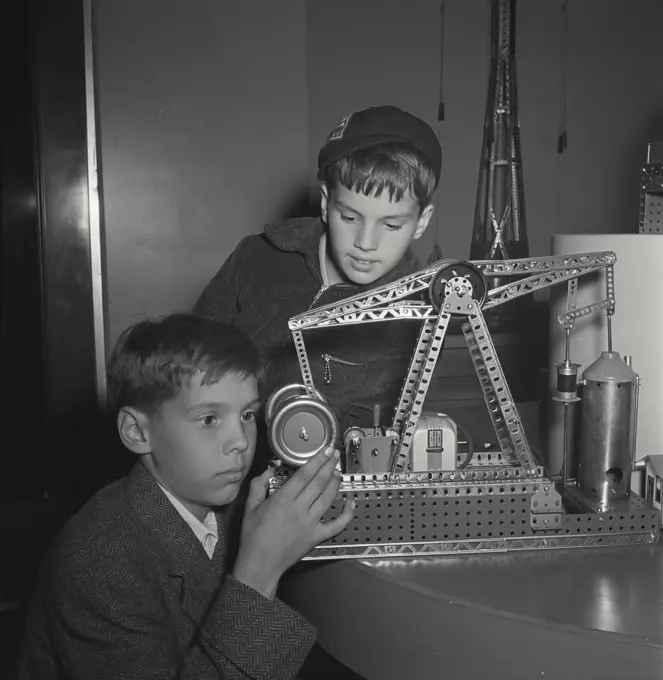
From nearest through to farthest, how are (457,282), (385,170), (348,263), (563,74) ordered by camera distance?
(457,282)
(385,170)
(348,263)
(563,74)

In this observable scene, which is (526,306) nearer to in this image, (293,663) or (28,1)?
(28,1)

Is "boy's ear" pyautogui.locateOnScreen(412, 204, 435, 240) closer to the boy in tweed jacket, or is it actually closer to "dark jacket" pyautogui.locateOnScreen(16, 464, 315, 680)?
the boy in tweed jacket

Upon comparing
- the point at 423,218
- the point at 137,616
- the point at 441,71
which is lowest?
the point at 137,616

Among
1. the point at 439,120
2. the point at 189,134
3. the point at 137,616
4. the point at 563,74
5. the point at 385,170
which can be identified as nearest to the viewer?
the point at 137,616

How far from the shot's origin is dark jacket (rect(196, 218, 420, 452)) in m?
1.99

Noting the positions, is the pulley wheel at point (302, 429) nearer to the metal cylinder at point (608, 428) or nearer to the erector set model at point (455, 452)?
the erector set model at point (455, 452)

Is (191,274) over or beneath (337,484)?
over

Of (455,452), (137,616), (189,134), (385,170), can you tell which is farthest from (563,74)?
(137,616)

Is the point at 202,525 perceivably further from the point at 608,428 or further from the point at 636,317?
the point at 636,317

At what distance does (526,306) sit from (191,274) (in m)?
1.88

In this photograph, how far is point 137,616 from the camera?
1.22 metres

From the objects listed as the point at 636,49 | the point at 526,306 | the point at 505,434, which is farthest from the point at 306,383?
the point at 636,49

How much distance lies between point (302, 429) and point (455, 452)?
33 centimetres

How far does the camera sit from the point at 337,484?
4.62ft
